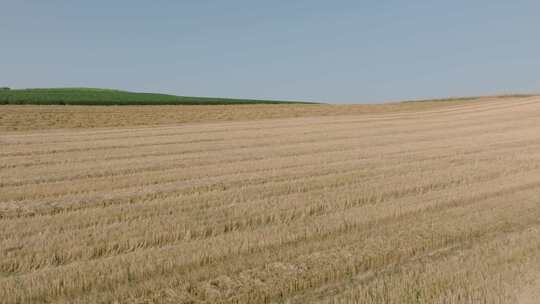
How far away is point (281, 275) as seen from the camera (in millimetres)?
4457

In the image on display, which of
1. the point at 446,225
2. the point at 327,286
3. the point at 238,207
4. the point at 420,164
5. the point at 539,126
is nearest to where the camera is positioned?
the point at 327,286

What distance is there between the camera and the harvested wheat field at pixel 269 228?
4.23 meters

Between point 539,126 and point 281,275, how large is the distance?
20.1 meters

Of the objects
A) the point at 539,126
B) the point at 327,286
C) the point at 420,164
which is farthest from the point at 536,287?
the point at 539,126

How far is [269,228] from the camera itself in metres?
5.92

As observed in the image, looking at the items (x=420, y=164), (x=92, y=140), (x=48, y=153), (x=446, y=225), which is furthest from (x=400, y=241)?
(x=92, y=140)

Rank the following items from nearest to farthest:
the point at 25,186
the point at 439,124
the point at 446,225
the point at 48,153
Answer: the point at 446,225, the point at 25,186, the point at 48,153, the point at 439,124

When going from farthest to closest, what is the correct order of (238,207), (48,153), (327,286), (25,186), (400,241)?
1. (48,153)
2. (25,186)
3. (238,207)
4. (400,241)
5. (327,286)

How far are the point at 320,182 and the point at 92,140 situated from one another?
32.6ft

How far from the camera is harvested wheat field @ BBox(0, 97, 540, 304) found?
4234 millimetres

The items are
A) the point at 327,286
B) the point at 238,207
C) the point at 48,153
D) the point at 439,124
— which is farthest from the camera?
the point at 439,124

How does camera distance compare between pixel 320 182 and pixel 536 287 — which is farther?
pixel 320 182

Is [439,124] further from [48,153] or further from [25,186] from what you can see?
[25,186]

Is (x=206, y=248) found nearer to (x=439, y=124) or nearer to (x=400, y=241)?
(x=400, y=241)
